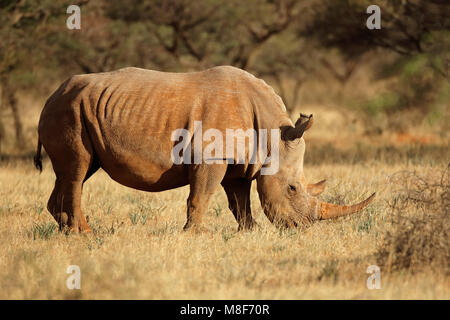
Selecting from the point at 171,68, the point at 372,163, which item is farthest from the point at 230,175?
the point at 171,68

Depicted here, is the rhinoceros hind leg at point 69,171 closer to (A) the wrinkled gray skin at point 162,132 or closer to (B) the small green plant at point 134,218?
(A) the wrinkled gray skin at point 162,132

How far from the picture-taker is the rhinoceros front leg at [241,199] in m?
8.24

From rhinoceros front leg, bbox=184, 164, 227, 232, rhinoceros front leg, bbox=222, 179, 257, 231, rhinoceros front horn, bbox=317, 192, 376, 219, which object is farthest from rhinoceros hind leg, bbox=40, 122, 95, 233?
rhinoceros front horn, bbox=317, 192, 376, 219

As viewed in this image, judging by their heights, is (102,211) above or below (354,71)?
below

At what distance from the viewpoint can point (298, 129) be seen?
25.0 feet

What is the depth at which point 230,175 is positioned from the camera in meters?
7.86

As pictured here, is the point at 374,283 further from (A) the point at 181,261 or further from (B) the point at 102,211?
(B) the point at 102,211

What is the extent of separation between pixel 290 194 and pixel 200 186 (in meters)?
0.96

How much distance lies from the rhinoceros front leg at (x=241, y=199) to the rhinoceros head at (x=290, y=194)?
1.37ft

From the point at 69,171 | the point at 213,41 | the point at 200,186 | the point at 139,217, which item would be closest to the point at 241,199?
the point at 200,186

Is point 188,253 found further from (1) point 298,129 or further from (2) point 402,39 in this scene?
(2) point 402,39

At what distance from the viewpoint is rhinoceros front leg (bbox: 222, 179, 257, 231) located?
8.24m
